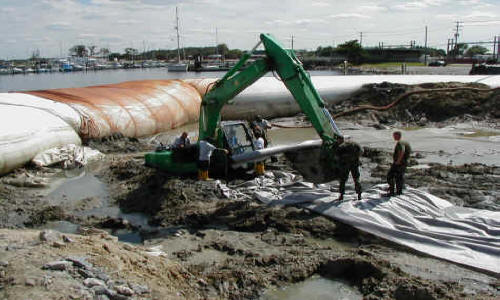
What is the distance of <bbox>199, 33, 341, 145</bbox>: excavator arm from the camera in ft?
32.1

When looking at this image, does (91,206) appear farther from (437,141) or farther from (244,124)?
(437,141)

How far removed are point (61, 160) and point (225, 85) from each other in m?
5.79

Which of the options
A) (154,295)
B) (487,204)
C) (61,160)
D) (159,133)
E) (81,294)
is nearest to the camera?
(81,294)

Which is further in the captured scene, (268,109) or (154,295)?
(268,109)

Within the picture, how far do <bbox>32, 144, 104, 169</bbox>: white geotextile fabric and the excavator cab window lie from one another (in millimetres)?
5074

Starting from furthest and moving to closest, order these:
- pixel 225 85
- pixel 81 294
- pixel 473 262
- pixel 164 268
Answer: pixel 225 85
pixel 473 262
pixel 164 268
pixel 81 294

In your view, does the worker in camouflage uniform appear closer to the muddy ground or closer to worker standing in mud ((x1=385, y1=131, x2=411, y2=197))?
worker standing in mud ((x1=385, y1=131, x2=411, y2=197))

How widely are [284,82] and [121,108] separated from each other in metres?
9.15

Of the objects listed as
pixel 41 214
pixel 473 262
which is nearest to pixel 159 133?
pixel 41 214

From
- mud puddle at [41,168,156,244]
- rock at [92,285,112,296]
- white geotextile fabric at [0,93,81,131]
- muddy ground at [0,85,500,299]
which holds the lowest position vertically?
mud puddle at [41,168,156,244]

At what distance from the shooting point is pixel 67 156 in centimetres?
1385

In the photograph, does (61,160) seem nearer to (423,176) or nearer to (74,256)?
(74,256)

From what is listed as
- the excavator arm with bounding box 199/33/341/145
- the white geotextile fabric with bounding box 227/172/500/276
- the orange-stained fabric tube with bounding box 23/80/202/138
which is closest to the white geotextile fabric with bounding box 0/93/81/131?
the orange-stained fabric tube with bounding box 23/80/202/138

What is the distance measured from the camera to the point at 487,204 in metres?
9.14
